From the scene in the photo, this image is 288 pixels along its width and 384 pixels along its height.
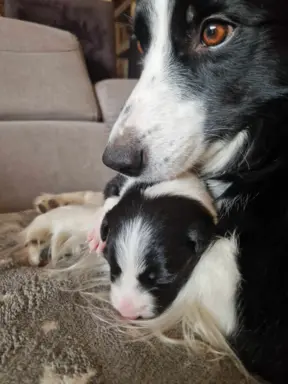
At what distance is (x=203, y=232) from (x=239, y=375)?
0.25m

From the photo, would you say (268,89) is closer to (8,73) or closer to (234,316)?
(234,316)

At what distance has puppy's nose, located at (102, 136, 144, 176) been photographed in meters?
0.80

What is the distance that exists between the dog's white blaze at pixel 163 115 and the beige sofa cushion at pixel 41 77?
127 cm

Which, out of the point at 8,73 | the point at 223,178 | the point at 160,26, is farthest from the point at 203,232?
the point at 8,73

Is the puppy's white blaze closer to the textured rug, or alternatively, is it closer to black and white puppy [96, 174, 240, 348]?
black and white puppy [96, 174, 240, 348]

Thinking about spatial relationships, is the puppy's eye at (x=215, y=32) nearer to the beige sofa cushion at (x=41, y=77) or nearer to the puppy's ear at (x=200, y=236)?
the puppy's ear at (x=200, y=236)

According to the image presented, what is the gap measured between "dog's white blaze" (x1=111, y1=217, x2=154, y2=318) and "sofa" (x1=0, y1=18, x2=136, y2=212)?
1.00 m

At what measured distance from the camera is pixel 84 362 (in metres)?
0.69

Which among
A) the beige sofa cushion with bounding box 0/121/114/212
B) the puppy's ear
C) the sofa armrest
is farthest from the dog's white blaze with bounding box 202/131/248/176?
the sofa armrest

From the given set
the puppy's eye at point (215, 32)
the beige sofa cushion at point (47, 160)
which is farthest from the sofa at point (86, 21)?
the puppy's eye at point (215, 32)

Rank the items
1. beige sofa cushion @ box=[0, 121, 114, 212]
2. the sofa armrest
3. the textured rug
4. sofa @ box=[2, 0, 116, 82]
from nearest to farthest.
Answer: the textured rug
beige sofa cushion @ box=[0, 121, 114, 212]
the sofa armrest
sofa @ box=[2, 0, 116, 82]

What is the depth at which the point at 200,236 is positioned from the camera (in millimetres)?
858

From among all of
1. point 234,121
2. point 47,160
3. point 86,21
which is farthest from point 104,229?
point 86,21

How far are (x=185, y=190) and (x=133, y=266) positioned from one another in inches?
7.1
